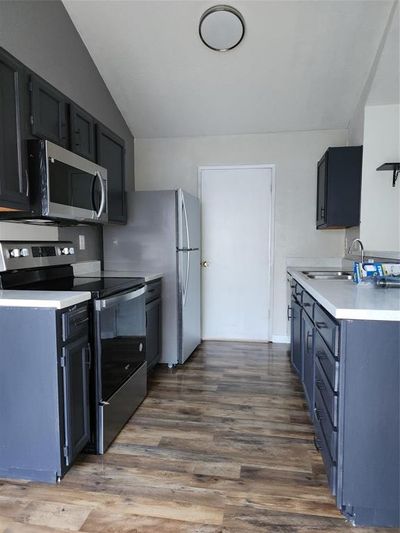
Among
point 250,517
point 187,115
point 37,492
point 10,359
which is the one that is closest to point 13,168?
point 10,359

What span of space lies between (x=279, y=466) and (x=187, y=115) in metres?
3.34

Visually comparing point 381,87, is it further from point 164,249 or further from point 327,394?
point 327,394

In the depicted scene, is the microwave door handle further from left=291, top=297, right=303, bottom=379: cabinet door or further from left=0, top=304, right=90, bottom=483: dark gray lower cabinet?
left=291, top=297, right=303, bottom=379: cabinet door

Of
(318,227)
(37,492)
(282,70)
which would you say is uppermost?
(282,70)

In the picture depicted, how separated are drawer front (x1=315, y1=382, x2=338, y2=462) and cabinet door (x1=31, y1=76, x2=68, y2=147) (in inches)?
80.0

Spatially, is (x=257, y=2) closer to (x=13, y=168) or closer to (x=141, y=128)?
(x=141, y=128)

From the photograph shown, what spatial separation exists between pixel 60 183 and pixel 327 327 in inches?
61.8

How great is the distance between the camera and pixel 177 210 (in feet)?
10.8

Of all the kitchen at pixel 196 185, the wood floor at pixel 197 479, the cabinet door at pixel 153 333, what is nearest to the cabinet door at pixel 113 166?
the kitchen at pixel 196 185

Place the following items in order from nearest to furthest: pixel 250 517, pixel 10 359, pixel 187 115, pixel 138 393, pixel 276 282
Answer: pixel 250 517, pixel 10 359, pixel 138 393, pixel 187 115, pixel 276 282

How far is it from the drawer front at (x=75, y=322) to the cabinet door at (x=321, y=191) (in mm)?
2479

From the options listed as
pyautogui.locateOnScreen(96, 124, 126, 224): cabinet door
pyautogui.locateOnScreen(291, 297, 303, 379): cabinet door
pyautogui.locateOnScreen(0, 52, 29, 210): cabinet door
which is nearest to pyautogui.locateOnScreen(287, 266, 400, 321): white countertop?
pyautogui.locateOnScreen(291, 297, 303, 379): cabinet door

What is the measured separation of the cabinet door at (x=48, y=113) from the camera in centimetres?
193

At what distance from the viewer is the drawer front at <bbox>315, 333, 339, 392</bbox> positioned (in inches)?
60.0
